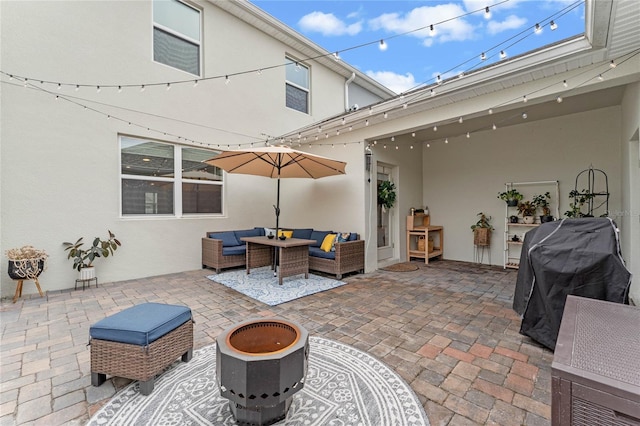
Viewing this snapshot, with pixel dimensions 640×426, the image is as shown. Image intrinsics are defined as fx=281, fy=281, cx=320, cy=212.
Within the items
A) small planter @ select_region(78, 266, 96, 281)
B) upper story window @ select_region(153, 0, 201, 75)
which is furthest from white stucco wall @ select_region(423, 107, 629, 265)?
small planter @ select_region(78, 266, 96, 281)

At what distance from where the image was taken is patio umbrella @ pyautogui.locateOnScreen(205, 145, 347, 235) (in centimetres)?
474

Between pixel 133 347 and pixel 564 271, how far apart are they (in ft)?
11.2

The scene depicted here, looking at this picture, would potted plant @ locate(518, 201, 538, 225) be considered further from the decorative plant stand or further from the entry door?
the decorative plant stand

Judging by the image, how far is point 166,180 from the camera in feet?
18.6

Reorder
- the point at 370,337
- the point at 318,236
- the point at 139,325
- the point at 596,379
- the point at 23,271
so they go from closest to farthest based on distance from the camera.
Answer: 1. the point at 596,379
2. the point at 139,325
3. the point at 370,337
4. the point at 23,271
5. the point at 318,236

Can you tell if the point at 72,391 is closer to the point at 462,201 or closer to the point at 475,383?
the point at 475,383

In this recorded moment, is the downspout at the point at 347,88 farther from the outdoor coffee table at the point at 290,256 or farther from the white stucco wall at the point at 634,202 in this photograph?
the white stucco wall at the point at 634,202

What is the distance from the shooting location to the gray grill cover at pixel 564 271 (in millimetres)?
2225

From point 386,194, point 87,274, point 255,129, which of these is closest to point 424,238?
point 386,194

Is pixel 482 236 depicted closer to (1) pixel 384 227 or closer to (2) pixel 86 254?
(1) pixel 384 227

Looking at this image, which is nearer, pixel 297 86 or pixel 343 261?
pixel 343 261

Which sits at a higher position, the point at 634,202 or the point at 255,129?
the point at 255,129

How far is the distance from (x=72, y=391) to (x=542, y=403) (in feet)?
10.4

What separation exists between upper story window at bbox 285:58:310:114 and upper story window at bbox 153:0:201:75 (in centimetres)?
250
